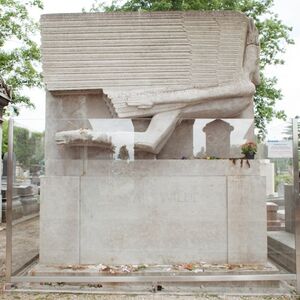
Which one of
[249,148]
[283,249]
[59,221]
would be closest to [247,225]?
[283,249]

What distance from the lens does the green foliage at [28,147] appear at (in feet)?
18.4

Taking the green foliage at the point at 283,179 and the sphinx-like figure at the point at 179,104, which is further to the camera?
the sphinx-like figure at the point at 179,104

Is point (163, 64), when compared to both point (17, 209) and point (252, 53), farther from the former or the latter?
point (17, 209)

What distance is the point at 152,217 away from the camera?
5.75 m

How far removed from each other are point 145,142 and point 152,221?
3.71 ft

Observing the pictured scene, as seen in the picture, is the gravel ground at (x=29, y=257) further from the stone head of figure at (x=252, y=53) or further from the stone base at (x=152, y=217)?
the stone head of figure at (x=252, y=53)

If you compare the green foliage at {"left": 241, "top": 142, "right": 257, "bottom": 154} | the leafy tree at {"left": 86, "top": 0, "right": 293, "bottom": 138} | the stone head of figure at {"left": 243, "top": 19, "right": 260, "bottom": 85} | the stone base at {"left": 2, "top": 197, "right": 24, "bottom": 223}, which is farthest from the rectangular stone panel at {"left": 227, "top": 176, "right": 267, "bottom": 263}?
the leafy tree at {"left": 86, "top": 0, "right": 293, "bottom": 138}

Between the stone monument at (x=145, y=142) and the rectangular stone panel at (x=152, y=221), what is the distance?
0.05 feet

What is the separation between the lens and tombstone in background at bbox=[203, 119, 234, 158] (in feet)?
19.4

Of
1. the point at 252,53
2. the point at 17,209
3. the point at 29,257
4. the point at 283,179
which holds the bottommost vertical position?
the point at 29,257

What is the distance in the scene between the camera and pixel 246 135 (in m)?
5.94

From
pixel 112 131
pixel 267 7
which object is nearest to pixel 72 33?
pixel 112 131

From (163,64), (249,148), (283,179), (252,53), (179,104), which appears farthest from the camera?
(252,53)

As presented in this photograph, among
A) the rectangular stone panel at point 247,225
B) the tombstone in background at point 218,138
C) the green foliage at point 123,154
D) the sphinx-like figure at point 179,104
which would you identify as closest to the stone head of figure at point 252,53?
the sphinx-like figure at point 179,104
